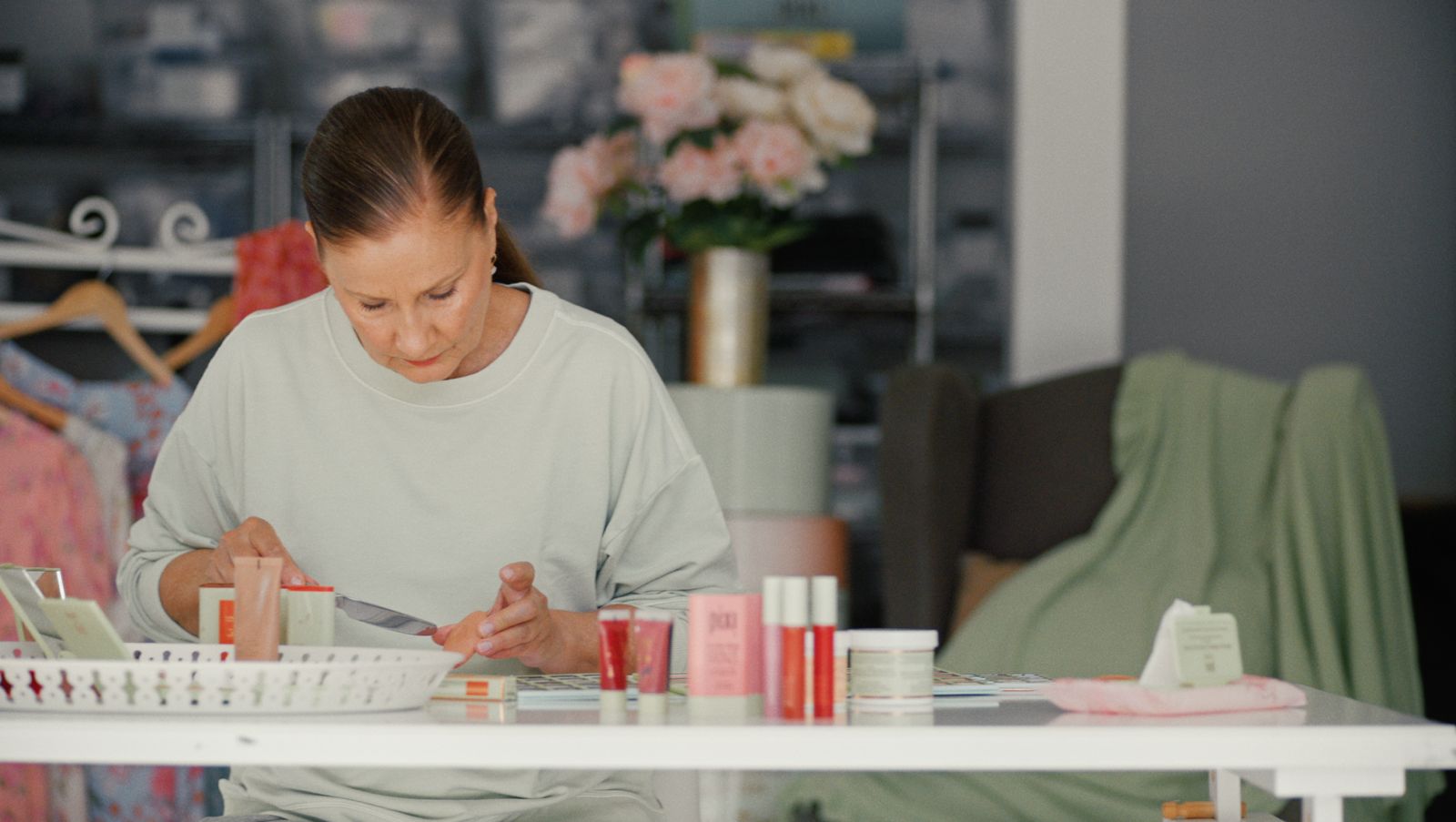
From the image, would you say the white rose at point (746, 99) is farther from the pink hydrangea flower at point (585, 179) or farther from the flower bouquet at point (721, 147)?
the pink hydrangea flower at point (585, 179)

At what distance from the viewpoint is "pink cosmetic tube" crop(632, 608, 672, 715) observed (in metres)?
1.08

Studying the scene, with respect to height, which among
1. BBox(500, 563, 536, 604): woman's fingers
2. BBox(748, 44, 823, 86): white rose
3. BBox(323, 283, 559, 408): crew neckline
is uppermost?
BBox(748, 44, 823, 86): white rose

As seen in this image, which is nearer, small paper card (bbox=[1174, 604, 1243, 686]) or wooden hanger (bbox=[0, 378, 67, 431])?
small paper card (bbox=[1174, 604, 1243, 686])

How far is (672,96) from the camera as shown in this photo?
2.99 metres

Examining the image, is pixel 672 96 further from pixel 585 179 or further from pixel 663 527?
pixel 663 527

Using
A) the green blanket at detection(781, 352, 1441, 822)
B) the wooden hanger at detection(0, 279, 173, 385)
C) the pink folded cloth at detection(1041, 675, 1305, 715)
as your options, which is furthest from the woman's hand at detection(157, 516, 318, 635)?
the wooden hanger at detection(0, 279, 173, 385)

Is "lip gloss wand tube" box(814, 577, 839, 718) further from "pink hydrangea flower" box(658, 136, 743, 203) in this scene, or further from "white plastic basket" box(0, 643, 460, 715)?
"pink hydrangea flower" box(658, 136, 743, 203)

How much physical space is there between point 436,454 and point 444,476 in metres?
0.02

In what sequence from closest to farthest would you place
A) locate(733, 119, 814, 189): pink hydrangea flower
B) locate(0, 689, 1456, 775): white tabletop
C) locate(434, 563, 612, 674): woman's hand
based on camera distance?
1. locate(0, 689, 1456, 775): white tabletop
2. locate(434, 563, 612, 674): woman's hand
3. locate(733, 119, 814, 189): pink hydrangea flower

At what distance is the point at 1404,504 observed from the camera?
9.95 feet

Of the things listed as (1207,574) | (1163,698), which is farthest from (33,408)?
(1163,698)

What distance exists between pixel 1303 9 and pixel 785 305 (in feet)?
5.03

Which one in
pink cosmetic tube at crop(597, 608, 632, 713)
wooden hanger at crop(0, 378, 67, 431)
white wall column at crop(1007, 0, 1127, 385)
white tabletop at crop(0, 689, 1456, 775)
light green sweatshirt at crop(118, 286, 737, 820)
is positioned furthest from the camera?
white wall column at crop(1007, 0, 1127, 385)

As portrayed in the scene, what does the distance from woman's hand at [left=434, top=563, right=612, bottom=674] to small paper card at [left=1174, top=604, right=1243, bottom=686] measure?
502mm
